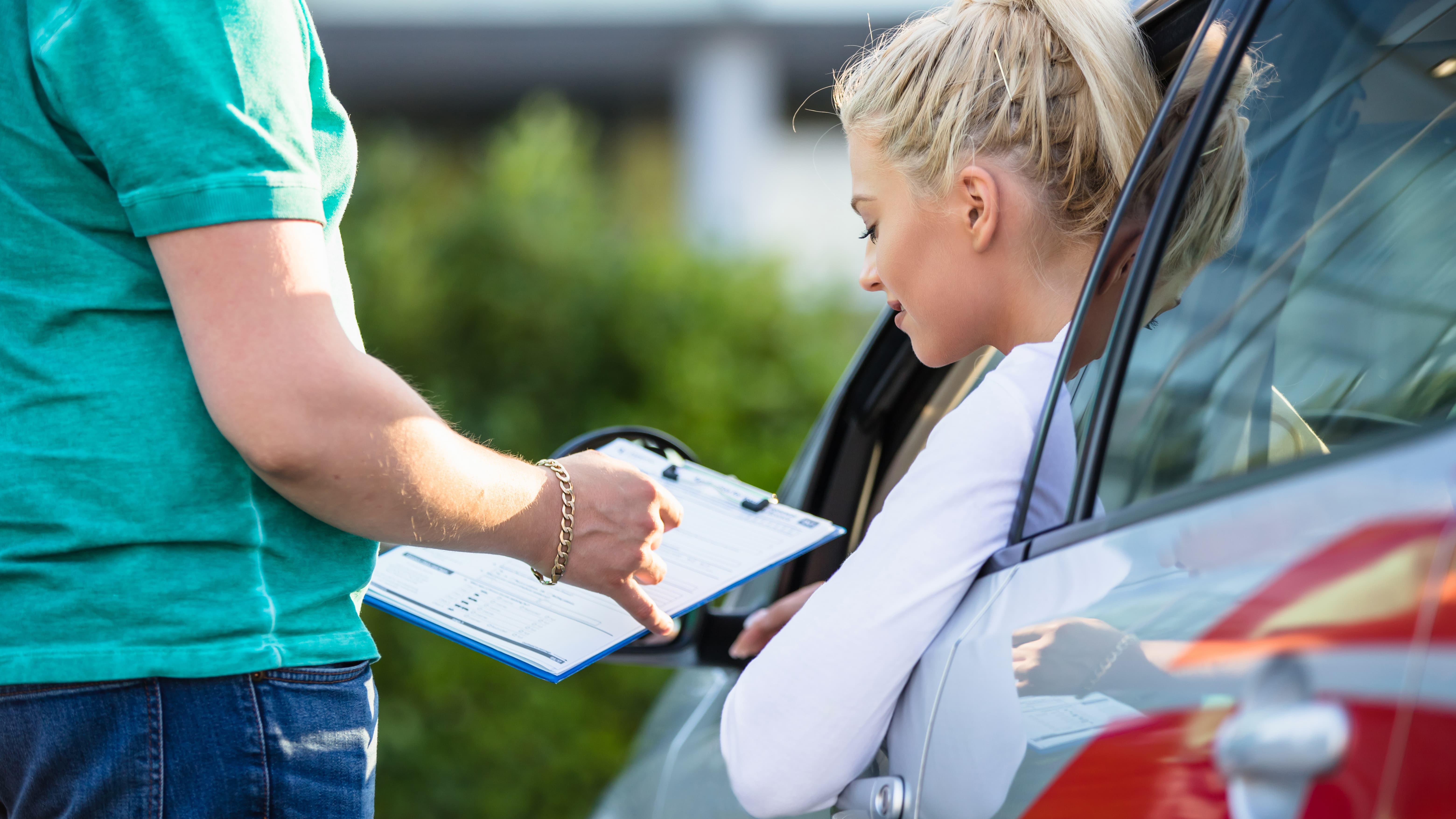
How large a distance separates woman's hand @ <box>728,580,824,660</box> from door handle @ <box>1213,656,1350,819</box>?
1.07 meters

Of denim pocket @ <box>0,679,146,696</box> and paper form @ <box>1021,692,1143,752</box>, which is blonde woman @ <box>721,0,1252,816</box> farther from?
denim pocket @ <box>0,679,146,696</box>

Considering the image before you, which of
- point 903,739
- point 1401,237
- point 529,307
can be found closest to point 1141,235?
point 1401,237

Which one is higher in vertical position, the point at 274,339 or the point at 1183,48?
the point at 1183,48

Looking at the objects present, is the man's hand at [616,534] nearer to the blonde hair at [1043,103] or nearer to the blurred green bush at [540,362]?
the blonde hair at [1043,103]

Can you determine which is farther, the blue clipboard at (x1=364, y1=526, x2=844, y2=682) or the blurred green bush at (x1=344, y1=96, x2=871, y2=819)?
the blurred green bush at (x1=344, y1=96, x2=871, y2=819)

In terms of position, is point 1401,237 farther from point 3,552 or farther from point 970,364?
point 3,552

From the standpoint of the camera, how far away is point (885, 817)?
4.26 ft

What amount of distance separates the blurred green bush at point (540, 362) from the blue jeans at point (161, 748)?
3.55m

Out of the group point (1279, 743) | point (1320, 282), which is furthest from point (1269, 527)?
point (1320, 282)

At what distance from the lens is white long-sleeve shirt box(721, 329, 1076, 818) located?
51.3 inches

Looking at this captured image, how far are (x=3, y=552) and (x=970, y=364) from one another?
60.9 inches

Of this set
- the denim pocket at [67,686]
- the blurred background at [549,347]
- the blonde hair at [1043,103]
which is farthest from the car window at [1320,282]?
the blurred background at [549,347]

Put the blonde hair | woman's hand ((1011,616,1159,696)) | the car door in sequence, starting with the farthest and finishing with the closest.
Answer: the blonde hair, woman's hand ((1011,616,1159,696)), the car door

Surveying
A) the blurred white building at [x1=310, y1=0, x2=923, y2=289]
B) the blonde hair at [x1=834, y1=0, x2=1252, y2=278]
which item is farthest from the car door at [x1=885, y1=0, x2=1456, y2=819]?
the blurred white building at [x1=310, y1=0, x2=923, y2=289]
